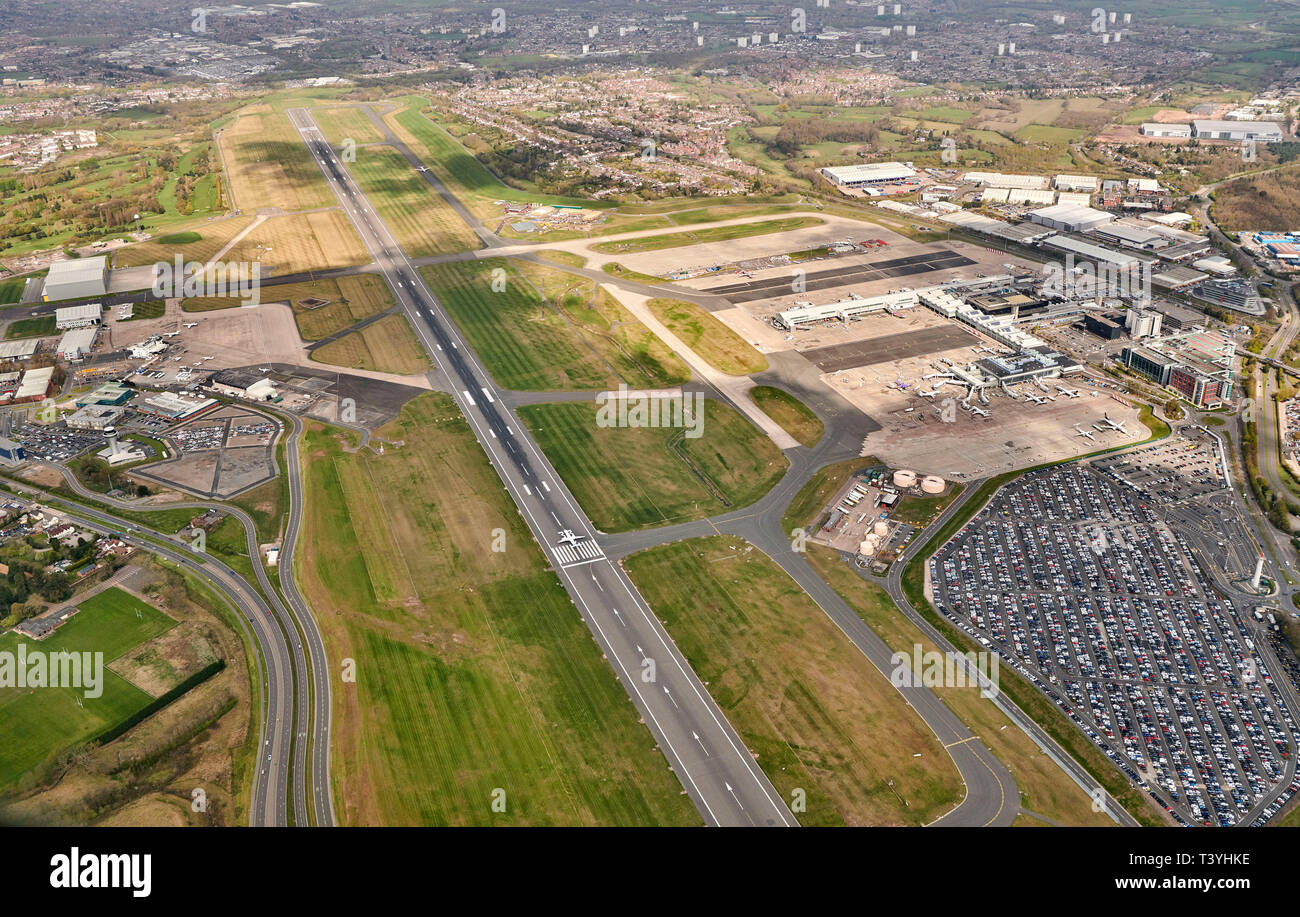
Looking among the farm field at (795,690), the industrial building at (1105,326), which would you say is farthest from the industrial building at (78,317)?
the industrial building at (1105,326)

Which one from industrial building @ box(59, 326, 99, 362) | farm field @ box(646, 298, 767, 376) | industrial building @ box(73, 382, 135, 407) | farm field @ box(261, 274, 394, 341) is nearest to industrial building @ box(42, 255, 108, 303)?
industrial building @ box(59, 326, 99, 362)

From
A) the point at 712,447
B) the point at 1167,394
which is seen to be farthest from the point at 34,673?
the point at 1167,394

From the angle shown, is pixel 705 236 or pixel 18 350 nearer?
pixel 18 350

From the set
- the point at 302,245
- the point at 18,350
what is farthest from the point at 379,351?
the point at 302,245

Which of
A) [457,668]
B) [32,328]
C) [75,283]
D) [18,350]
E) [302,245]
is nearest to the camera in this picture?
[457,668]

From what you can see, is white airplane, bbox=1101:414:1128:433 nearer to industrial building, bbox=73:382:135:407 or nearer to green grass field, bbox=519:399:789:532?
green grass field, bbox=519:399:789:532

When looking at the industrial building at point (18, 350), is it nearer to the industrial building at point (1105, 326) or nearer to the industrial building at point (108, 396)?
the industrial building at point (108, 396)

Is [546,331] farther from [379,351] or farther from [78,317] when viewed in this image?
[78,317]
